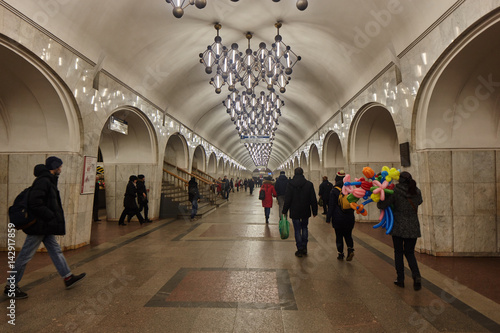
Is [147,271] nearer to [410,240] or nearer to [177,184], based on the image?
[410,240]

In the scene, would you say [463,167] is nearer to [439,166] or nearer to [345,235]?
[439,166]

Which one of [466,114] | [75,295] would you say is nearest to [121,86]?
[75,295]

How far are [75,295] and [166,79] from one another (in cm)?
755

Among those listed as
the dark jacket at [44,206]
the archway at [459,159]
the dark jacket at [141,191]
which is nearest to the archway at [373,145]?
the archway at [459,159]

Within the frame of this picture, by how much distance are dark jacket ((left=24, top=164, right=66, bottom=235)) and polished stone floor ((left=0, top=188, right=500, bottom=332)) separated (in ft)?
2.62

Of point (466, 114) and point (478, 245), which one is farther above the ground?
point (466, 114)

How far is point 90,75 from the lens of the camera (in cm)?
604

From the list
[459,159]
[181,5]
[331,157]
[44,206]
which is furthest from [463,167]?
[331,157]

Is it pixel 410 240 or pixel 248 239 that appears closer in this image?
pixel 410 240

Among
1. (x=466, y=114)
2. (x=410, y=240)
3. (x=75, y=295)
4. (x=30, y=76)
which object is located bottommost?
(x=75, y=295)

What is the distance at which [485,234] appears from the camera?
16.1 feet

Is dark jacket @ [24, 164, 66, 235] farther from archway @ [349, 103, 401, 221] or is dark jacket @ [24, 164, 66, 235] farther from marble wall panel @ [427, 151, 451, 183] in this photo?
archway @ [349, 103, 401, 221]

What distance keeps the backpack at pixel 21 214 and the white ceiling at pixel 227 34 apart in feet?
10.7

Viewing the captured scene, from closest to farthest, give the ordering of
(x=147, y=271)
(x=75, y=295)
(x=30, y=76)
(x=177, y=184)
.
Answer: (x=75, y=295), (x=147, y=271), (x=30, y=76), (x=177, y=184)
